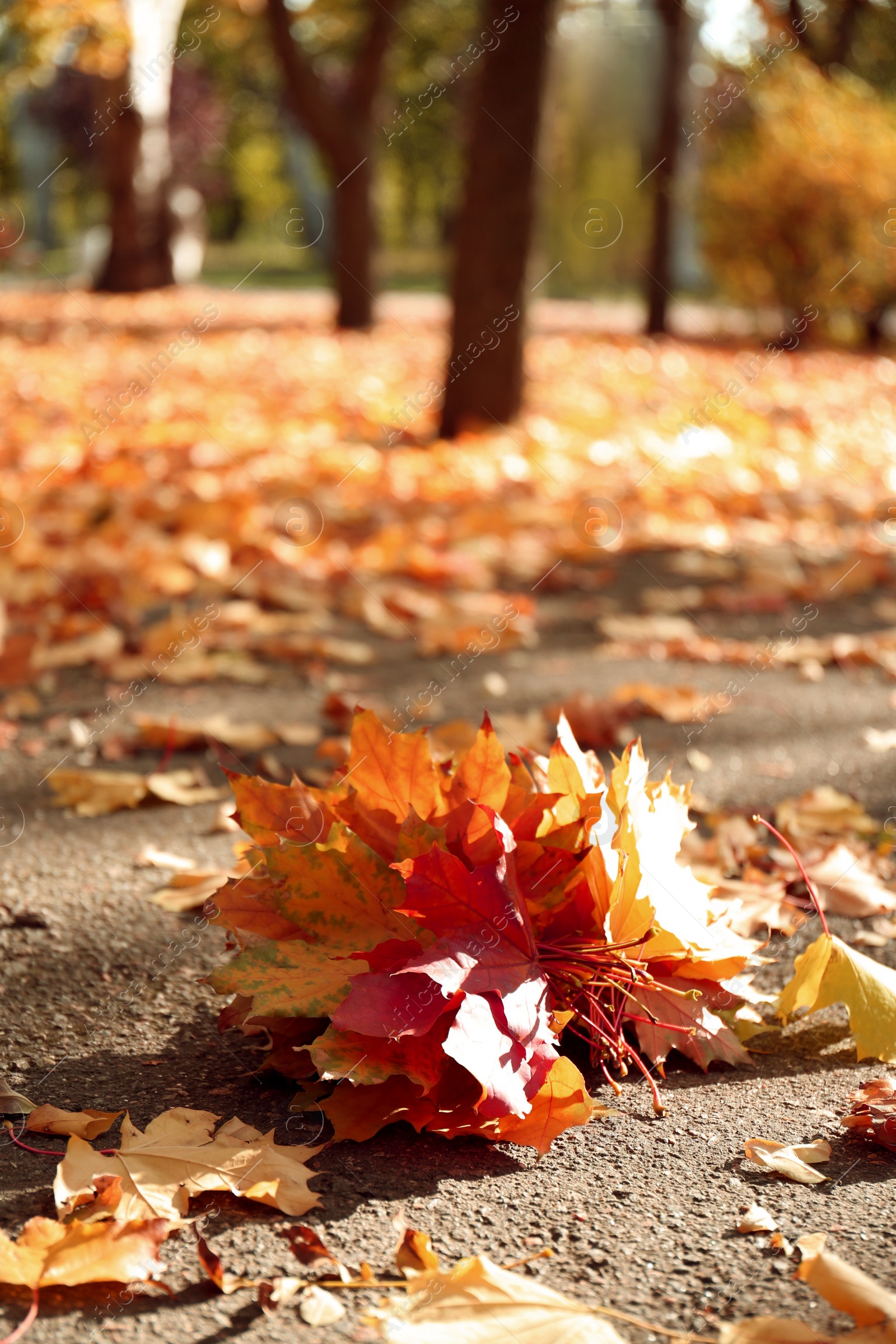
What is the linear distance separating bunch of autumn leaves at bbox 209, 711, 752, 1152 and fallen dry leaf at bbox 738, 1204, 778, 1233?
0.20 meters

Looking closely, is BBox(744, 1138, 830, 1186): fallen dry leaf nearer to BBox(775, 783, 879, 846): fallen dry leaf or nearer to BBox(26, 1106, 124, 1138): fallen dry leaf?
BBox(26, 1106, 124, 1138): fallen dry leaf

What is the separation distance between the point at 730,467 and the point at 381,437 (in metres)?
1.89

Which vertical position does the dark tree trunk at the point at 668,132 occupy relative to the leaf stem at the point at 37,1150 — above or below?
above

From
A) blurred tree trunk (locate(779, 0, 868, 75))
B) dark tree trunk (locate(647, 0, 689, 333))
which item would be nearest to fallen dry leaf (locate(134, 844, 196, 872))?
dark tree trunk (locate(647, 0, 689, 333))

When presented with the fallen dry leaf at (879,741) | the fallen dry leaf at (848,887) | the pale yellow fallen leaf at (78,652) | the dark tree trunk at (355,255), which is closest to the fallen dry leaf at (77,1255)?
the fallen dry leaf at (848,887)

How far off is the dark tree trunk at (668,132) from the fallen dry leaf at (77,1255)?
12527 millimetres

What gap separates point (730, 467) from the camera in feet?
20.9

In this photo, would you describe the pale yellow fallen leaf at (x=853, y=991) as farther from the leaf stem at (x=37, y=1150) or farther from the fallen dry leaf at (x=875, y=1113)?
the leaf stem at (x=37, y=1150)

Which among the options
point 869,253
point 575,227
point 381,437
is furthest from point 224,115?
point 381,437

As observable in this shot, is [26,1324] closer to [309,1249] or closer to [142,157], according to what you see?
[309,1249]

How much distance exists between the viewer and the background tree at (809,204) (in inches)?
468

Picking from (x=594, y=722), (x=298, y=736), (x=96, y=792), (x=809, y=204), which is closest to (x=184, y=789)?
(x=96, y=792)

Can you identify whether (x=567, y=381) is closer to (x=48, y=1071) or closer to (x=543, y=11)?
(x=543, y=11)

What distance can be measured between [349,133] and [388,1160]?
12.0m
